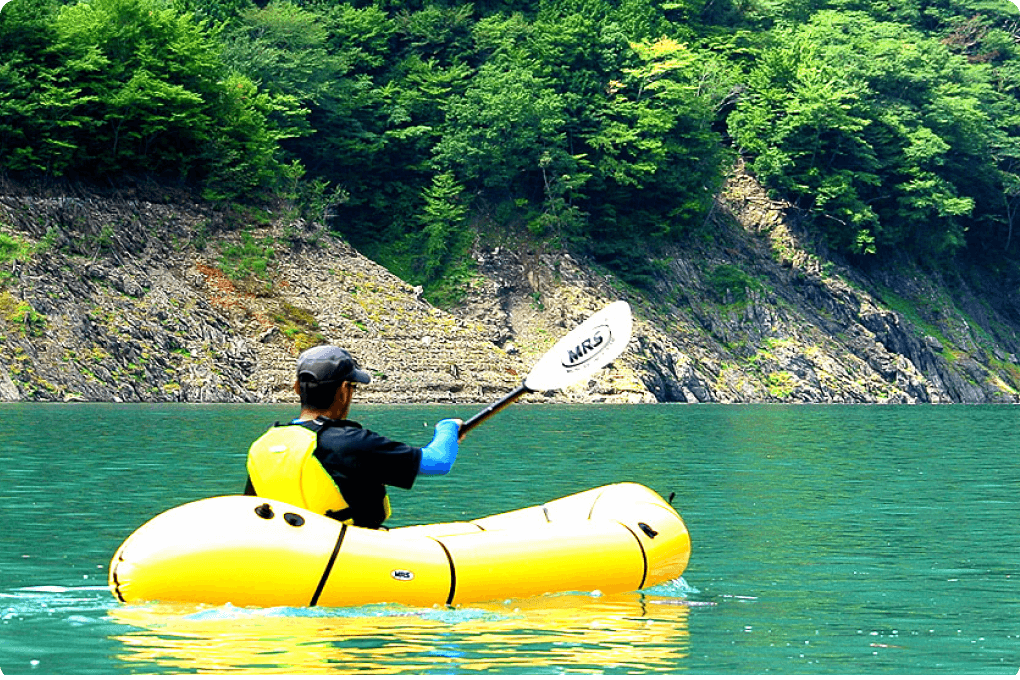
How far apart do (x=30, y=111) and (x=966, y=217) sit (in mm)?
43448

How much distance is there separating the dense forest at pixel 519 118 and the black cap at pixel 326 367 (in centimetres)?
3622

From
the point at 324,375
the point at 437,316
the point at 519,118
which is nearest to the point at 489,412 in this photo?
the point at 324,375

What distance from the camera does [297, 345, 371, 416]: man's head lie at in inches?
448

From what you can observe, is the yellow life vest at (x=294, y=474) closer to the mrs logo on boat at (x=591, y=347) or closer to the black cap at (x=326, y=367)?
the black cap at (x=326, y=367)

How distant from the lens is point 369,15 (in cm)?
5794

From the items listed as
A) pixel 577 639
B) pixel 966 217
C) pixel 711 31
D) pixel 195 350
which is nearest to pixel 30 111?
pixel 195 350

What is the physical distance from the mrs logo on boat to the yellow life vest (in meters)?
3.72

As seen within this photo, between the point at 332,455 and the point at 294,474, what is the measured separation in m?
0.40

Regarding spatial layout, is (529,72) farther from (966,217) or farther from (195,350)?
(966,217)

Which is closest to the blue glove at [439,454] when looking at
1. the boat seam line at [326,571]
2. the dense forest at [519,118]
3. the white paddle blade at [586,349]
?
the boat seam line at [326,571]

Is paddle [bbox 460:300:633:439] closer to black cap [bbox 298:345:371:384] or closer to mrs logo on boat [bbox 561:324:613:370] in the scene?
mrs logo on boat [bbox 561:324:613:370]

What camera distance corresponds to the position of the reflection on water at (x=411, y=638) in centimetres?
987

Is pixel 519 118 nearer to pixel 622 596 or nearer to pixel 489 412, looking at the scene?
pixel 489 412

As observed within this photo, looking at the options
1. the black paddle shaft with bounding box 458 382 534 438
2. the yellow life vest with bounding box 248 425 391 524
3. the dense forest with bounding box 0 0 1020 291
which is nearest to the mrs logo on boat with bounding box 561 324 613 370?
the black paddle shaft with bounding box 458 382 534 438
